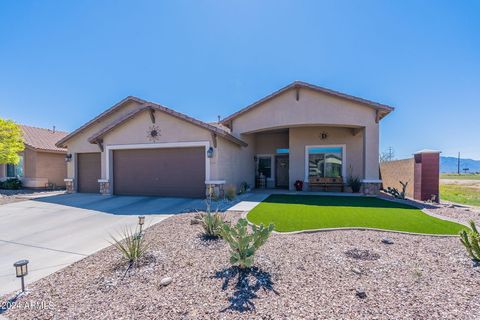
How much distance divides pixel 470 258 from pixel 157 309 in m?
5.92

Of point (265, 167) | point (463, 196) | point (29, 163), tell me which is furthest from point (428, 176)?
point (29, 163)

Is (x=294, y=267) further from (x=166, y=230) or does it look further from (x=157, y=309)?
(x=166, y=230)

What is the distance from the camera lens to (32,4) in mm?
10023

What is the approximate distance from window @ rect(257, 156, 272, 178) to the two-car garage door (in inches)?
307

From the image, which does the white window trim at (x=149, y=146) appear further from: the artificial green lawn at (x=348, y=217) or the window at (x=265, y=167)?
the window at (x=265, y=167)

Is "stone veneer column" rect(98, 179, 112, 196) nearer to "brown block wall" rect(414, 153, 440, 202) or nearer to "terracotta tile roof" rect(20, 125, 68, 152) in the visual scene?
"terracotta tile roof" rect(20, 125, 68, 152)

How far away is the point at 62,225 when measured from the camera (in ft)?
25.7

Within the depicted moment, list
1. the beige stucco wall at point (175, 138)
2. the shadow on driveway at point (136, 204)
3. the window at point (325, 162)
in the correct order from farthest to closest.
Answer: the window at point (325, 162)
the beige stucco wall at point (175, 138)
the shadow on driveway at point (136, 204)

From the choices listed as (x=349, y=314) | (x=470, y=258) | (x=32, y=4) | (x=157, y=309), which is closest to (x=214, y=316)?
(x=157, y=309)

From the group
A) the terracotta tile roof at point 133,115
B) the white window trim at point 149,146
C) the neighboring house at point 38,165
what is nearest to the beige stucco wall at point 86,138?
the terracotta tile roof at point 133,115

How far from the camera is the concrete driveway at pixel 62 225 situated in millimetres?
5184

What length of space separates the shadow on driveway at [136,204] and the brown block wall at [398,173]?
12112mm

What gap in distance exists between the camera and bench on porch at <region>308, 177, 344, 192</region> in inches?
606

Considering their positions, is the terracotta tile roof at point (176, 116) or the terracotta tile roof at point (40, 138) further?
the terracotta tile roof at point (40, 138)
